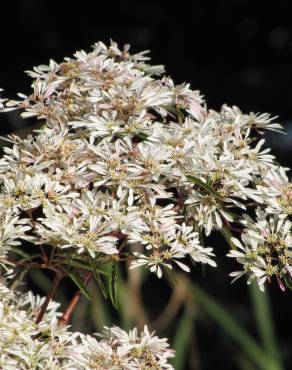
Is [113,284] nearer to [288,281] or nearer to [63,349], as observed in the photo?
[63,349]

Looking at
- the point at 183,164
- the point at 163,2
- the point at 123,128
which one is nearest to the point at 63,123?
the point at 123,128

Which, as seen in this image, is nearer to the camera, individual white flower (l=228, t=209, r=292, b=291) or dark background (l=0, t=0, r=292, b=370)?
individual white flower (l=228, t=209, r=292, b=291)

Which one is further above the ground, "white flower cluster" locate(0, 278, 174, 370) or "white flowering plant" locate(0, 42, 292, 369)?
"white flowering plant" locate(0, 42, 292, 369)

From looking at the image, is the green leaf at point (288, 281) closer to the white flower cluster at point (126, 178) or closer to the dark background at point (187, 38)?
the white flower cluster at point (126, 178)

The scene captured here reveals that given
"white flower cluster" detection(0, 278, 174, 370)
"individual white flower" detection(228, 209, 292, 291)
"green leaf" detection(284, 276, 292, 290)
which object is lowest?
"white flower cluster" detection(0, 278, 174, 370)

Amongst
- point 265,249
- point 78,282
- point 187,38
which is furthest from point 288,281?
point 187,38

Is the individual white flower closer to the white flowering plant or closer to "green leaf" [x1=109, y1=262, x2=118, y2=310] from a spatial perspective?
the white flowering plant

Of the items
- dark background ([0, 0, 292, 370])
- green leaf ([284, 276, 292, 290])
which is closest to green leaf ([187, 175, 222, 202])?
green leaf ([284, 276, 292, 290])
